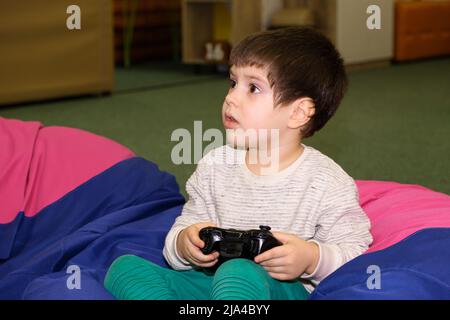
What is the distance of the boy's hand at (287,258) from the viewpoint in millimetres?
1045

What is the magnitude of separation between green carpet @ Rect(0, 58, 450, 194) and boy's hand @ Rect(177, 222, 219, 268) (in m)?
1.06

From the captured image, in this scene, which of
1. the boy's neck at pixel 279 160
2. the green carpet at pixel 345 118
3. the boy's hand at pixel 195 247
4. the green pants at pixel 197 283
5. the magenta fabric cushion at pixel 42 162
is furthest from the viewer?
the green carpet at pixel 345 118

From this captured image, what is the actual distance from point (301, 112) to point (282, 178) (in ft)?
0.35

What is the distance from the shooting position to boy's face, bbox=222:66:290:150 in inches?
45.0

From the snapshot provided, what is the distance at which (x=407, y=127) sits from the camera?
3.20m

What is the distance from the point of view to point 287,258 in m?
1.05

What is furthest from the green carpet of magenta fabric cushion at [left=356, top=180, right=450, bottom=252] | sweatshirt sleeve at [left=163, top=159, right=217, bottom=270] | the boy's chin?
the boy's chin

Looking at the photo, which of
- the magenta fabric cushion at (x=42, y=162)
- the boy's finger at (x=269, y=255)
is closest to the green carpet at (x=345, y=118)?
the magenta fabric cushion at (x=42, y=162)

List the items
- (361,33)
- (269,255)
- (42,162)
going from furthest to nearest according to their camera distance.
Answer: (361,33)
(42,162)
(269,255)

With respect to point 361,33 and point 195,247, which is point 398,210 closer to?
point 195,247

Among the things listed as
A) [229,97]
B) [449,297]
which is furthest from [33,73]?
[449,297]

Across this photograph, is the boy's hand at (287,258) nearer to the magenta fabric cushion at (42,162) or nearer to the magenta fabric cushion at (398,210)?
the magenta fabric cushion at (398,210)

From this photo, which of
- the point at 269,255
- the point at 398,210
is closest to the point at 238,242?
the point at 269,255

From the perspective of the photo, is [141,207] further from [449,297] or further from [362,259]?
[449,297]
